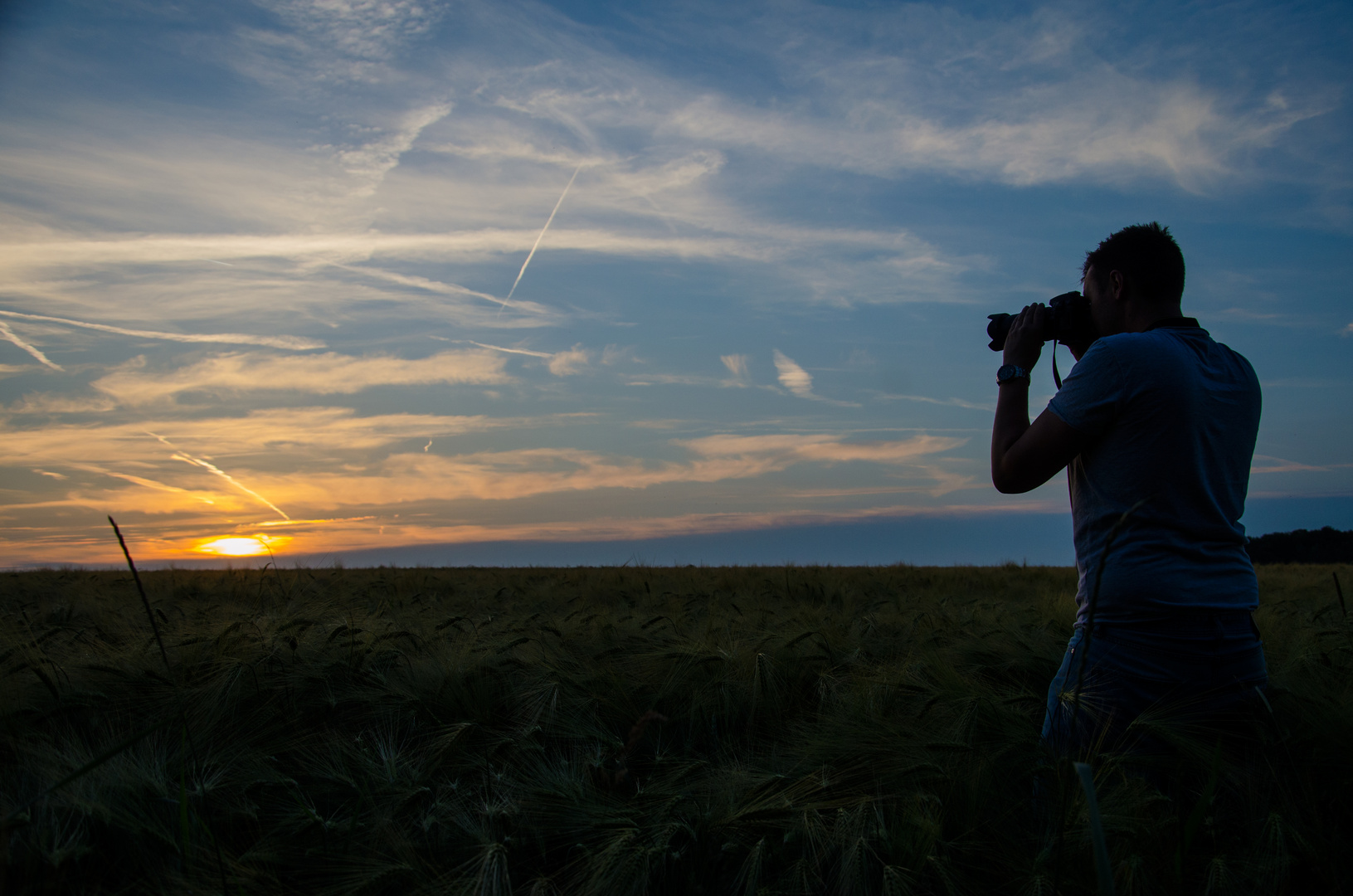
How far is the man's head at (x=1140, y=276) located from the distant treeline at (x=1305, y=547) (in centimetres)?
2391

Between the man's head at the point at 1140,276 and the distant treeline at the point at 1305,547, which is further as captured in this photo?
the distant treeline at the point at 1305,547

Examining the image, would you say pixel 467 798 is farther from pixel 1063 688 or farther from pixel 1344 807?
pixel 1344 807

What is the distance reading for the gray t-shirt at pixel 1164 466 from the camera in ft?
7.43

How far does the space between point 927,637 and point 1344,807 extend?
2343 mm

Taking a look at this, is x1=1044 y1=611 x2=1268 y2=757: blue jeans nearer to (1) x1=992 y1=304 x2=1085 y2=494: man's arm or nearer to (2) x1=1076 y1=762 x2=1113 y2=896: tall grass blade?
(1) x1=992 y1=304 x2=1085 y2=494: man's arm

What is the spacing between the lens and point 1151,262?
2533mm

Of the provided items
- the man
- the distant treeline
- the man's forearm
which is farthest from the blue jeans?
the distant treeline

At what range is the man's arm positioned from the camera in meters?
2.40

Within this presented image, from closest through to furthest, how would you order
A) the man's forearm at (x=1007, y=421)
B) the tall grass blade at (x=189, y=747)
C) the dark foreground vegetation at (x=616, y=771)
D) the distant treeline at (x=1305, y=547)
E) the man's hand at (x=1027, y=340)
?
the tall grass blade at (x=189, y=747) → the dark foreground vegetation at (x=616, y=771) → the man's forearm at (x=1007, y=421) → the man's hand at (x=1027, y=340) → the distant treeline at (x=1305, y=547)

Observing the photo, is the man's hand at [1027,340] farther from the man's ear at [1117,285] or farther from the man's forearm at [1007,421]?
the man's ear at [1117,285]

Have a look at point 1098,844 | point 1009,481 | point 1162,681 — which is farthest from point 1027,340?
point 1098,844

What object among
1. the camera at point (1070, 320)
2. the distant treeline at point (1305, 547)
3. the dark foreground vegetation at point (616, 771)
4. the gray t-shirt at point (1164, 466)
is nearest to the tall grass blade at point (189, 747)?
the dark foreground vegetation at point (616, 771)

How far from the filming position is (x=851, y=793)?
2.22m

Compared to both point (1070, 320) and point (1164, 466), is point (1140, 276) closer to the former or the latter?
point (1070, 320)
